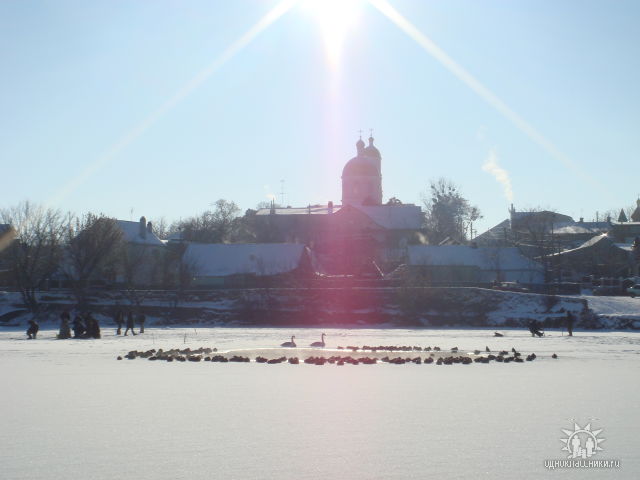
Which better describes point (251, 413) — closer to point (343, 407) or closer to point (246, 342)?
point (343, 407)

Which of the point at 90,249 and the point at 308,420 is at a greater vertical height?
the point at 90,249

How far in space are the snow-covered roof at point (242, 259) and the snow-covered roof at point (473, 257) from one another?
13733 mm

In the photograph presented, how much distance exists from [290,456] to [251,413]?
3605 mm

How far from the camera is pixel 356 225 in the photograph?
358ft

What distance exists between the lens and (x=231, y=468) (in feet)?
30.6

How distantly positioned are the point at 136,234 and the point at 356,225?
31.9 meters

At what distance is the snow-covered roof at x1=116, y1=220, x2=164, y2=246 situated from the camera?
92.6 m

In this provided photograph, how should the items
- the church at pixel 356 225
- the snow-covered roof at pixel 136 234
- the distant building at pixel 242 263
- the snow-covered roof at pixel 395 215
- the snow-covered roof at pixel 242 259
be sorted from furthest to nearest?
1. the snow-covered roof at pixel 395 215
2. the church at pixel 356 225
3. the snow-covered roof at pixel 136 234
4. the snow-covered roof at pixel 242 259
5. the distant building at pixel 242 263

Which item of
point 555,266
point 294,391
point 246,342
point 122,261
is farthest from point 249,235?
point 294,391

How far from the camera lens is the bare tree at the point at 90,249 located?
237ft

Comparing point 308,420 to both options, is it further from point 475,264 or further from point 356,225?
point 356,225

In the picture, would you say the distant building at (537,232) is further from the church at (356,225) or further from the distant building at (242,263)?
the distant building at (242,263)

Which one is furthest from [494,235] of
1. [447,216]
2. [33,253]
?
[33,253]

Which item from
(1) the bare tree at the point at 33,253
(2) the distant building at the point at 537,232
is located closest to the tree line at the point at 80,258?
(1) the bare tree at the point at 33,253
